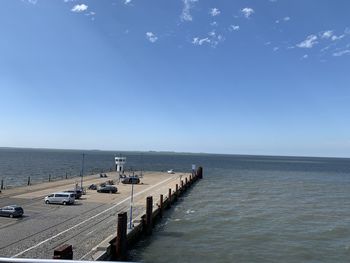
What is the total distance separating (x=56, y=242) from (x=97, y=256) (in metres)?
5.21

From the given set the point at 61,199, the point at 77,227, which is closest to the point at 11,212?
the point at 77,227

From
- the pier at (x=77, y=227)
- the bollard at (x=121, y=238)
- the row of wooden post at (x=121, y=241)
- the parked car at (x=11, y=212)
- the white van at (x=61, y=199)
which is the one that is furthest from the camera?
the white van at (x=61, y=199)

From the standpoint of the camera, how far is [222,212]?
5144 centimetres

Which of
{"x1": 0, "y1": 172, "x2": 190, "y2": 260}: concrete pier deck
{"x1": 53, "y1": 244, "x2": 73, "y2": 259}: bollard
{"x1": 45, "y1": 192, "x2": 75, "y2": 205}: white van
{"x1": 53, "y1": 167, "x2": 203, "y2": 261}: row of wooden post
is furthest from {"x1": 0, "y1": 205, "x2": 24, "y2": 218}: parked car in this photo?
{"x1": 53, "y1": 244, "x2": 73, "y2": 259}: bollard

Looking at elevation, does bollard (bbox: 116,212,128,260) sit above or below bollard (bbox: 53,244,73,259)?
below

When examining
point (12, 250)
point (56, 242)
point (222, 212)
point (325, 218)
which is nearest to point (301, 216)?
point (325, 218)

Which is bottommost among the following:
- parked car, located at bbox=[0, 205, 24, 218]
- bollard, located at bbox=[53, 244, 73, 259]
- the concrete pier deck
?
the concrete pier deck

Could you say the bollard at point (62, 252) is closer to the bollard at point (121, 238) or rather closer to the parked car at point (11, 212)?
the bollard at point (121, 238)

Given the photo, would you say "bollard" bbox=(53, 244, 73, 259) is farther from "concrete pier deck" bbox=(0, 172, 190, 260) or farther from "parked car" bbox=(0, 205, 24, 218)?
"parked car" bbox=(0, 205, 24, 218)

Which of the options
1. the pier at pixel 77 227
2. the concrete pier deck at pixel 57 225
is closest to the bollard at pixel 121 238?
the pier at pixel 77 227

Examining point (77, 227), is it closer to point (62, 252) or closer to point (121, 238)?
point (121, 238)

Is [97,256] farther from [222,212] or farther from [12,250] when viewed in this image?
[222,212]

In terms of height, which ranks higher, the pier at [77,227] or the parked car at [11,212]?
the parked car at [11,212]

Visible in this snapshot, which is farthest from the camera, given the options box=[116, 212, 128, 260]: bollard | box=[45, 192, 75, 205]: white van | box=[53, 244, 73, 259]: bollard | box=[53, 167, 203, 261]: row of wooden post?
box=[45, 192, 75, 205]: white van
